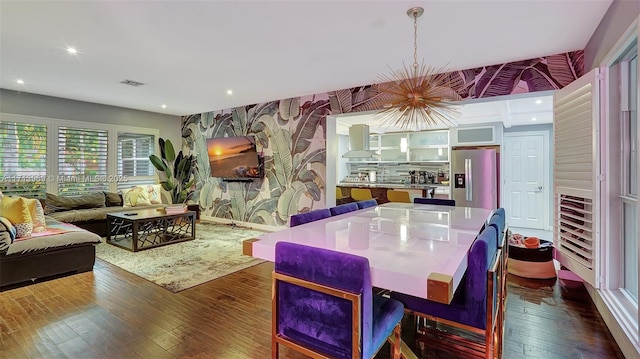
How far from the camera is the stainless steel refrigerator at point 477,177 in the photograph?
251 inches

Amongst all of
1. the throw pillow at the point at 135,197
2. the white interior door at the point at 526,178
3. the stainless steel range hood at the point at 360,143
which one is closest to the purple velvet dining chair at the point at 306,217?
the stainless steel range hood at the point at 360,143

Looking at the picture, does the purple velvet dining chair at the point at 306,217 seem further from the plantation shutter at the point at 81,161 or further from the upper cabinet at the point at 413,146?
Result: the upper cabinet at the point at 413,146

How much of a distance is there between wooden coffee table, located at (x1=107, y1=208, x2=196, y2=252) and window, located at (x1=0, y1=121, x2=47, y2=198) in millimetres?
1530

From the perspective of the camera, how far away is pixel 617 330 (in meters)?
2.15

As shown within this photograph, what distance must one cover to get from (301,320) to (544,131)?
7079 mm

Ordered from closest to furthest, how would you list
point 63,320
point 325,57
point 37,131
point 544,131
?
point 63,320 < point 325,57 < point 37,131 < point 544,131

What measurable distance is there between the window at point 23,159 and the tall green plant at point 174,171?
5.87 feet

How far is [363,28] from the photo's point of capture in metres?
2.83

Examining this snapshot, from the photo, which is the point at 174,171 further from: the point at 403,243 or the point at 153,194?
the point at 403,243

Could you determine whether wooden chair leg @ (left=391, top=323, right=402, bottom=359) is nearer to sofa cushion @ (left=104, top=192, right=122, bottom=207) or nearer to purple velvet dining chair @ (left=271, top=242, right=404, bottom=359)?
purple velvet dining chair @ (left=271, top=242, right=404, bottom=359)

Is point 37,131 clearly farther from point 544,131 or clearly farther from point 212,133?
point 544,131

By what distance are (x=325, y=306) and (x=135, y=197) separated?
5776mm

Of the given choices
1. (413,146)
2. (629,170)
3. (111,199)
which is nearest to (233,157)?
(111,199)

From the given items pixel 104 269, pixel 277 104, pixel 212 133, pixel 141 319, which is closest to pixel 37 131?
pixel 212 133
